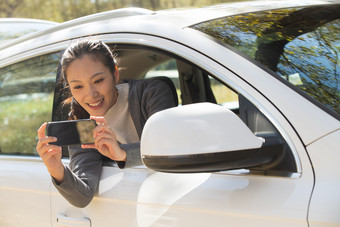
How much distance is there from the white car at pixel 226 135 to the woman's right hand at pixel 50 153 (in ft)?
0.57

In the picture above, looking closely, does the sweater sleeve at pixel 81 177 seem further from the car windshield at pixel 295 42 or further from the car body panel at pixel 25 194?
the car windshield at pixel 295 42

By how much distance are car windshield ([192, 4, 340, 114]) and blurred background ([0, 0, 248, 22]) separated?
731cm

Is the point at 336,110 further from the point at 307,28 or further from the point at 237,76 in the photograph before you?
the point at 307,28

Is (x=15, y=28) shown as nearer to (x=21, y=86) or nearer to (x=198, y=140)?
(x=21, y=86)

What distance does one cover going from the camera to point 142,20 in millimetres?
2074

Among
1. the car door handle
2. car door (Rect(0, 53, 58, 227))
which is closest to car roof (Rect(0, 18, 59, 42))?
car door (Rect(0, 53, 58, 227))

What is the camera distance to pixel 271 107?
1.60m

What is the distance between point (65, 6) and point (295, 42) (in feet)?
30.2

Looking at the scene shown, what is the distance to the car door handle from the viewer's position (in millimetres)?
1923

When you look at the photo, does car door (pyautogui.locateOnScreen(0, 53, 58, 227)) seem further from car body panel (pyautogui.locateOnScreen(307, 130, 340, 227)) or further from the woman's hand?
car body panel (pyautogui.locateOnScreen(307, 130, 340, 227))

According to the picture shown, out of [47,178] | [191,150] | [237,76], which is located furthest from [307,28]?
[47,178]

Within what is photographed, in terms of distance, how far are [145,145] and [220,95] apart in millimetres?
2031

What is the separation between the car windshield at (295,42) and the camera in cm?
172

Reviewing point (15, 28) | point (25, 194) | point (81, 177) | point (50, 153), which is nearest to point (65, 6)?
point (15, 28)
